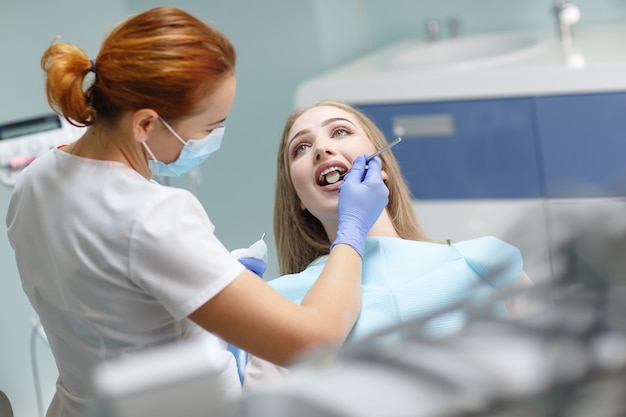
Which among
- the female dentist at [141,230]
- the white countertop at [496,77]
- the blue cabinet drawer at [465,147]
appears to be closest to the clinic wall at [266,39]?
the white countertop at [496,77]

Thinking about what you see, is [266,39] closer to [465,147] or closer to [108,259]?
[465,147]

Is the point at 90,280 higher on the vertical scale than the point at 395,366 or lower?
lower

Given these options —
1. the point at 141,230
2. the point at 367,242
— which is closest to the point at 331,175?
the point at 367,242

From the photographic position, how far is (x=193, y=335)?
149 cm

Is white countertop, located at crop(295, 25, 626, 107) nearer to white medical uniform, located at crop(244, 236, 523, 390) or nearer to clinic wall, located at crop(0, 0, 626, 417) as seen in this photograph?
clinic wall, located at crop(0, 0, 626, 417)

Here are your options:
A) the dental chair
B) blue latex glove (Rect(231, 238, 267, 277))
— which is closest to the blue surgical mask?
blue latex glove (Rect(231, 238, 267, 277))

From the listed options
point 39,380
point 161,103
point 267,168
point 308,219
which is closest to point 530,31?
point 267,168

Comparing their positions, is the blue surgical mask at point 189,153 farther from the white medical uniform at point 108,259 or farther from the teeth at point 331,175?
the teeth at point 331,175

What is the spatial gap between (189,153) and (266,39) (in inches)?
Answer: 74.8

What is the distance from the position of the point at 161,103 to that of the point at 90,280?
28cm

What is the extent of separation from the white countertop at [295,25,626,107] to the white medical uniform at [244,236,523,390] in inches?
39.1

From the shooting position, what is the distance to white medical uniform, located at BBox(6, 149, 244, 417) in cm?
133

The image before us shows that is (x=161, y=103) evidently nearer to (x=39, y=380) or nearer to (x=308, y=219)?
(x=308, y=219)

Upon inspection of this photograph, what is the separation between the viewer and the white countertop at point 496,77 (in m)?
2.74
